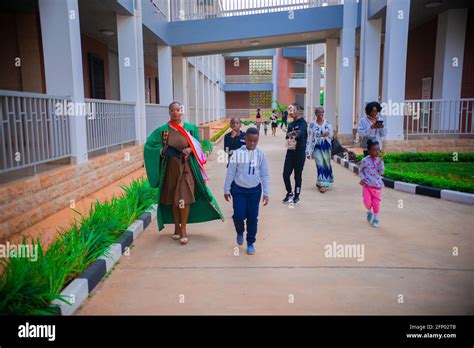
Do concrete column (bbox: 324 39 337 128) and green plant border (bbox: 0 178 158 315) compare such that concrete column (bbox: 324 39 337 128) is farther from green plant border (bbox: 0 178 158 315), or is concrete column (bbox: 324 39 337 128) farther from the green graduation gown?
green plant border (bbox: 0 178 158 315)

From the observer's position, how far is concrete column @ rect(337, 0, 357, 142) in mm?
15141

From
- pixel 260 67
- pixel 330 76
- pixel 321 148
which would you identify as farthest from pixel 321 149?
pixel 260 67

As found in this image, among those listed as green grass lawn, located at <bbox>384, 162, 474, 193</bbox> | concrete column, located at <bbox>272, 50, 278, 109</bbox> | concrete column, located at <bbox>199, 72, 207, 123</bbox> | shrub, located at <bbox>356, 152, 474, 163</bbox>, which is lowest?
green grass lawn, located at <bbox>384, 162, 474, 193</bbox>

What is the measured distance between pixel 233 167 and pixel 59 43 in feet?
14.0

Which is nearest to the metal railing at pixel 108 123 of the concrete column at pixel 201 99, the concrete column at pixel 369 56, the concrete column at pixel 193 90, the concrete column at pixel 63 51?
the concrete column at pixel 63 51

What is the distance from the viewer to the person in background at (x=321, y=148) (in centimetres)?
841

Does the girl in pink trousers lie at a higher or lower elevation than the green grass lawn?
higher

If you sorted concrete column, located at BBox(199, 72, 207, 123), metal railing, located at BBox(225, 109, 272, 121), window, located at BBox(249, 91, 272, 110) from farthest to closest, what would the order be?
window, located at BBox(249, 91, 272, 110), metal railing, located at BBox(225, 109, 272, 121), concrete column, located at BBox(199, 72, 207, 123)

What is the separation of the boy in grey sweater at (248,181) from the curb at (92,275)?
54.3 inches

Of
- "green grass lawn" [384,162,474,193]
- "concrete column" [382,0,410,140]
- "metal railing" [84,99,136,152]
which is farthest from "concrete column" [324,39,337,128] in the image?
"metal railing" [84,99,136,152]

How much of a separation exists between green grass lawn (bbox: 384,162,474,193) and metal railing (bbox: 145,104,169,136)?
6948 mm

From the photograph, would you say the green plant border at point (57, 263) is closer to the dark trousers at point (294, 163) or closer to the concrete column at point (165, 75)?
the dark trousers at point (294, 163)
